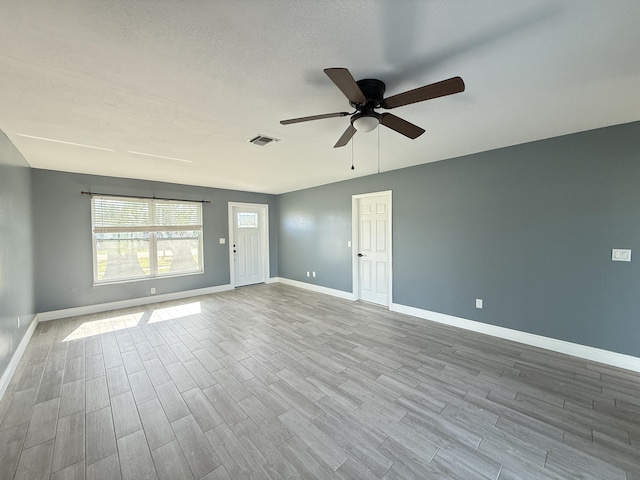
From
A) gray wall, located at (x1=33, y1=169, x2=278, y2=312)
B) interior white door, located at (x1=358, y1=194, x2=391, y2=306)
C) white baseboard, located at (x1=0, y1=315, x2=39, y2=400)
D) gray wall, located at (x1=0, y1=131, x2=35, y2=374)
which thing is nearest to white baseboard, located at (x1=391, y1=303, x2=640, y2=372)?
interior white door, located at (x1=358, y1=194, x2=391, y2=306)

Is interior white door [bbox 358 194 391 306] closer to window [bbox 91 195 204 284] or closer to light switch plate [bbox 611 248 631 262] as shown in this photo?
light switch plate [bbox 611 248 631 262]

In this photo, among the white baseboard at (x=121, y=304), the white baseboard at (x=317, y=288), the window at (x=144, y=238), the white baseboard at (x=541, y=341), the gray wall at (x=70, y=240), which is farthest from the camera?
the white baseboard at (x=317, y=288)

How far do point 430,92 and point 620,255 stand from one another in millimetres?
2913

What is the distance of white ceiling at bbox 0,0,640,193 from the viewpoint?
1.25 metres

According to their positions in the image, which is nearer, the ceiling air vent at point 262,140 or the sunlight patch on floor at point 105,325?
the ceiling air vent at point 262,140

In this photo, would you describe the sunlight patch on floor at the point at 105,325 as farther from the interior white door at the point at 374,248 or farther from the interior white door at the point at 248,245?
the interior white door at the point at 374,248

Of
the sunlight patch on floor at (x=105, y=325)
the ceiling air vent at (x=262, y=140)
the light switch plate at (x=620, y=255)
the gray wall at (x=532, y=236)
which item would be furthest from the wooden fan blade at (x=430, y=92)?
the sunlight patch on floor at (x=105, y=325)

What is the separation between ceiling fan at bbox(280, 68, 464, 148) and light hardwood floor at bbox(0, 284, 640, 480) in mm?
2256

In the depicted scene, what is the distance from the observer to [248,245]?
6.68 metres

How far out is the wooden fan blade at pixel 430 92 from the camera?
1413 mm

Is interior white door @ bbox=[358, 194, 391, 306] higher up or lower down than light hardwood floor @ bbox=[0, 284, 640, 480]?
higher up

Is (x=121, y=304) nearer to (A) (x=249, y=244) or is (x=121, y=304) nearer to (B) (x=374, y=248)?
(A) (x=249, y=244)

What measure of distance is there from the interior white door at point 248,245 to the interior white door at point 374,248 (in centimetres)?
303

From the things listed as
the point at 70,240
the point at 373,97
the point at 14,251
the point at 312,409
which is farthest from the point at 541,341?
the point at 70,240
